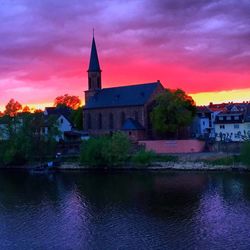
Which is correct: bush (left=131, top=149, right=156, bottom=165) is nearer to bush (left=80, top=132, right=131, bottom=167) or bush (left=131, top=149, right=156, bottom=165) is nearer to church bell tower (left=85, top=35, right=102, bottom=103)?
bush (left=80, top=132, right=131, bottom=167)

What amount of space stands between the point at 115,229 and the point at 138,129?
4223 cm

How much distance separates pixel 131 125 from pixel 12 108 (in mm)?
19433

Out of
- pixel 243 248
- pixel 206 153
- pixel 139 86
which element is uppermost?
pixel 139 86

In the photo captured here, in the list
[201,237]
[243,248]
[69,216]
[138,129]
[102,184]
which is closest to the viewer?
[243,248]

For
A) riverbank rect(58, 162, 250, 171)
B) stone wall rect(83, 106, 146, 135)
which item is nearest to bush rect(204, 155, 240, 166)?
riverbank rect(58, 162, 250, 171)

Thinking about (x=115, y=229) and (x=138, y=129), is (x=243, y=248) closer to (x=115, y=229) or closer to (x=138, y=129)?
(x=115, y=229)

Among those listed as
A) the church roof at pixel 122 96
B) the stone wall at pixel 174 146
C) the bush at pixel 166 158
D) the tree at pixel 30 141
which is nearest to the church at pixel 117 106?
the church roof at pixel 122 96

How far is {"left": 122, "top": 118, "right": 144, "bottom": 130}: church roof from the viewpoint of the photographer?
73500 millimetres

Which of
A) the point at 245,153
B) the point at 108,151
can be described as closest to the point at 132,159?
the point at 108,151

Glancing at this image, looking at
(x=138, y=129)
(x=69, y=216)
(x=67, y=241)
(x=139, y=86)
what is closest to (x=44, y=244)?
(x=67, y=241)

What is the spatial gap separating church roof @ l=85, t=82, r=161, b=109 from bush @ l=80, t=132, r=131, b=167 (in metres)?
14.8

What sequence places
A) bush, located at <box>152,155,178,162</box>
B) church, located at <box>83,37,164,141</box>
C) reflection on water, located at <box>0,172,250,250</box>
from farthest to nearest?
church, located at <box>83,37,164,141</box> < bush, located at <box>152,155,178,162</box> < reflection on water, located at <box>0,172,250,250</box>

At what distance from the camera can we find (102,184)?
165 feet

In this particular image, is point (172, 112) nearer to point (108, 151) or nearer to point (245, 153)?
point (108, 151)
